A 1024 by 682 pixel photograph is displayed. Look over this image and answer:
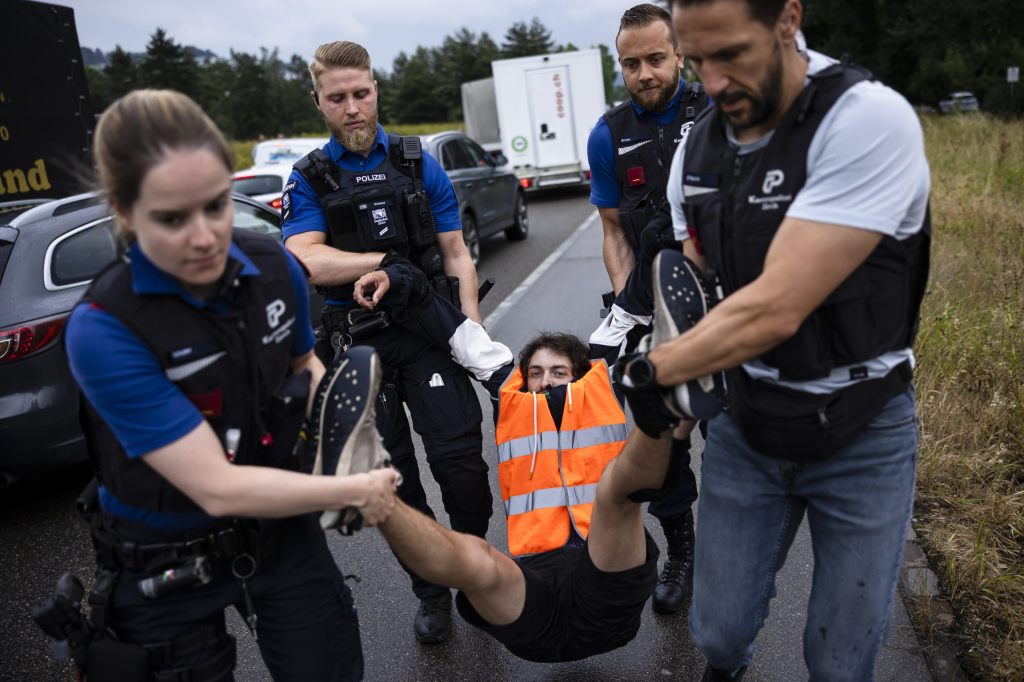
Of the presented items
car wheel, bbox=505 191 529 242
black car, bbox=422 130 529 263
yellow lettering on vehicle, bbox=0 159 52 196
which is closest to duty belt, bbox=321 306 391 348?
yellow lettering on vehicle, bbox=0 159 52 196

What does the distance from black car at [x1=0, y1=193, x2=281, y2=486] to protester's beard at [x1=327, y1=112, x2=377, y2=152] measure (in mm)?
1881

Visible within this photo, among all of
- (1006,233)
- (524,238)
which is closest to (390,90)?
(524,238)

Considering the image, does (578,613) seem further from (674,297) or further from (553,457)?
(674,297)

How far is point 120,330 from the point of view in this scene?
184cm

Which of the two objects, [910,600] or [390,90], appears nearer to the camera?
[910,600]

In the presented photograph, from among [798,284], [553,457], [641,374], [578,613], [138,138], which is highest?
[138,138]

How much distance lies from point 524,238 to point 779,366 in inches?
448

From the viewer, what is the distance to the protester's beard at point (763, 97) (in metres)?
1.87

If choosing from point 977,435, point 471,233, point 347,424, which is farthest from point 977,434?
point 471,233

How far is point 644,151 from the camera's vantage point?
3.52 m

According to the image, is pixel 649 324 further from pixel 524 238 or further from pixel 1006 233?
pixel 524 238

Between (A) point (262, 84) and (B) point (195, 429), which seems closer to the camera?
(B) point (195, 429)

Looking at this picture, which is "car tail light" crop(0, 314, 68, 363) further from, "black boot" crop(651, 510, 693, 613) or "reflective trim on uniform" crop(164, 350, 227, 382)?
"black boot" crop(651, 510, 693, 613)

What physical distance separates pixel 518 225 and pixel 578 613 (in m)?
10.6
